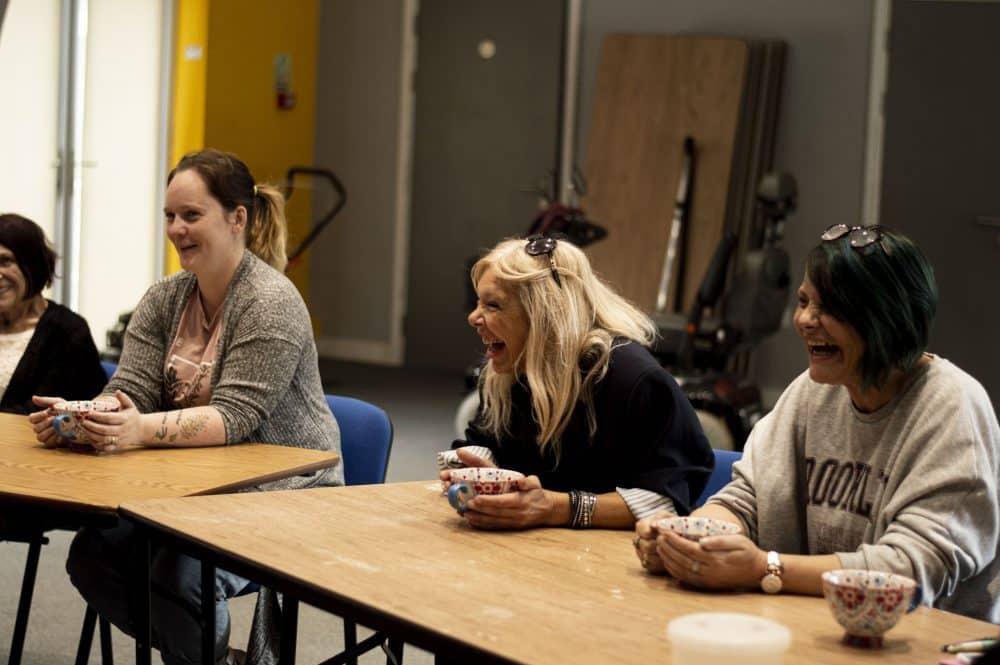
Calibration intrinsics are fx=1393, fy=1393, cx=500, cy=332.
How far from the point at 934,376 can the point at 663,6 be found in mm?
6658

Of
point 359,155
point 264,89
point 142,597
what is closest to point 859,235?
point 142,597

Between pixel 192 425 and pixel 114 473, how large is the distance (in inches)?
12.0

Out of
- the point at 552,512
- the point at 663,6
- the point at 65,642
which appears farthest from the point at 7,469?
the point at 663,6

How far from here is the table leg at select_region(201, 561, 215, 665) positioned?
2.19m

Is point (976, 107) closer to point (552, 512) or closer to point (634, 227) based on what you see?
point (634, 227)

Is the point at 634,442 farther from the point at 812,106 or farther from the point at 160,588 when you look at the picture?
the point at 812,106

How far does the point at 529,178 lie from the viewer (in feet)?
29.2

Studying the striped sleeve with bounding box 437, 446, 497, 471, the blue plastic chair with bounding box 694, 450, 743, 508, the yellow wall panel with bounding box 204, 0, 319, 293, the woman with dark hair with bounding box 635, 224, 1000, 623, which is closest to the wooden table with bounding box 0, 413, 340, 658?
the striped sleeve with bounding box 437, 446, 497, 471

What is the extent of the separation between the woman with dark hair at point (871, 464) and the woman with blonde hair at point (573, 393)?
222mm

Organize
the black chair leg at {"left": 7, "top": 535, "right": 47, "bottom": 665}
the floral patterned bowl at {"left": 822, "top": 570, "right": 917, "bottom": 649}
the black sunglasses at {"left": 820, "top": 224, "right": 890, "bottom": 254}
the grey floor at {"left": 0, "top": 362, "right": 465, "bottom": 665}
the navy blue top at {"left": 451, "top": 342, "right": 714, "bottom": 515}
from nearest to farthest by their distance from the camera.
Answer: the floral patterned bowl at {"left": 822, "top": 570, "right": 917, "bottom": 649} < the black sunglasses at {"left": 820, "top": 224, "right": 890, "bottom": 254} < the navy blue top at {"left": 451, "top": 342, "right": 714, "bottom": 515} < the black chair leg at {"left": 7, "top": 535, "right": 47, "bottom": 665} < the grey floor at {"left": 0, "top": 362, "right": 465, "bottom": 665}

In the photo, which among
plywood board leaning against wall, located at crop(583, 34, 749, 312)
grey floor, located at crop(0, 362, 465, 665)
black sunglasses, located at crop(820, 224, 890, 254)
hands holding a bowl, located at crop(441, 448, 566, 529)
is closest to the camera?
black sunglasses, located at crop(820, 224, 890, 254)

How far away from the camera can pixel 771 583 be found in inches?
69.8

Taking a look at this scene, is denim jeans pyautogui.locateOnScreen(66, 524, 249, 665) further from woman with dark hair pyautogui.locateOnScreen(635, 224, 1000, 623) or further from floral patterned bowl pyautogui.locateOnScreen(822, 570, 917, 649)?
floral patterned bowl pyautogui.locateOnScreen(822, 570, 917, 649)

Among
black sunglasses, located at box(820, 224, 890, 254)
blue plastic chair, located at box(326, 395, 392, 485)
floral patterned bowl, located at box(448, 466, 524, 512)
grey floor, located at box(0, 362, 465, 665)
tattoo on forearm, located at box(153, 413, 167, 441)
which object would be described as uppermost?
black sunglasses, located at box(820, 224, 890, 254)
